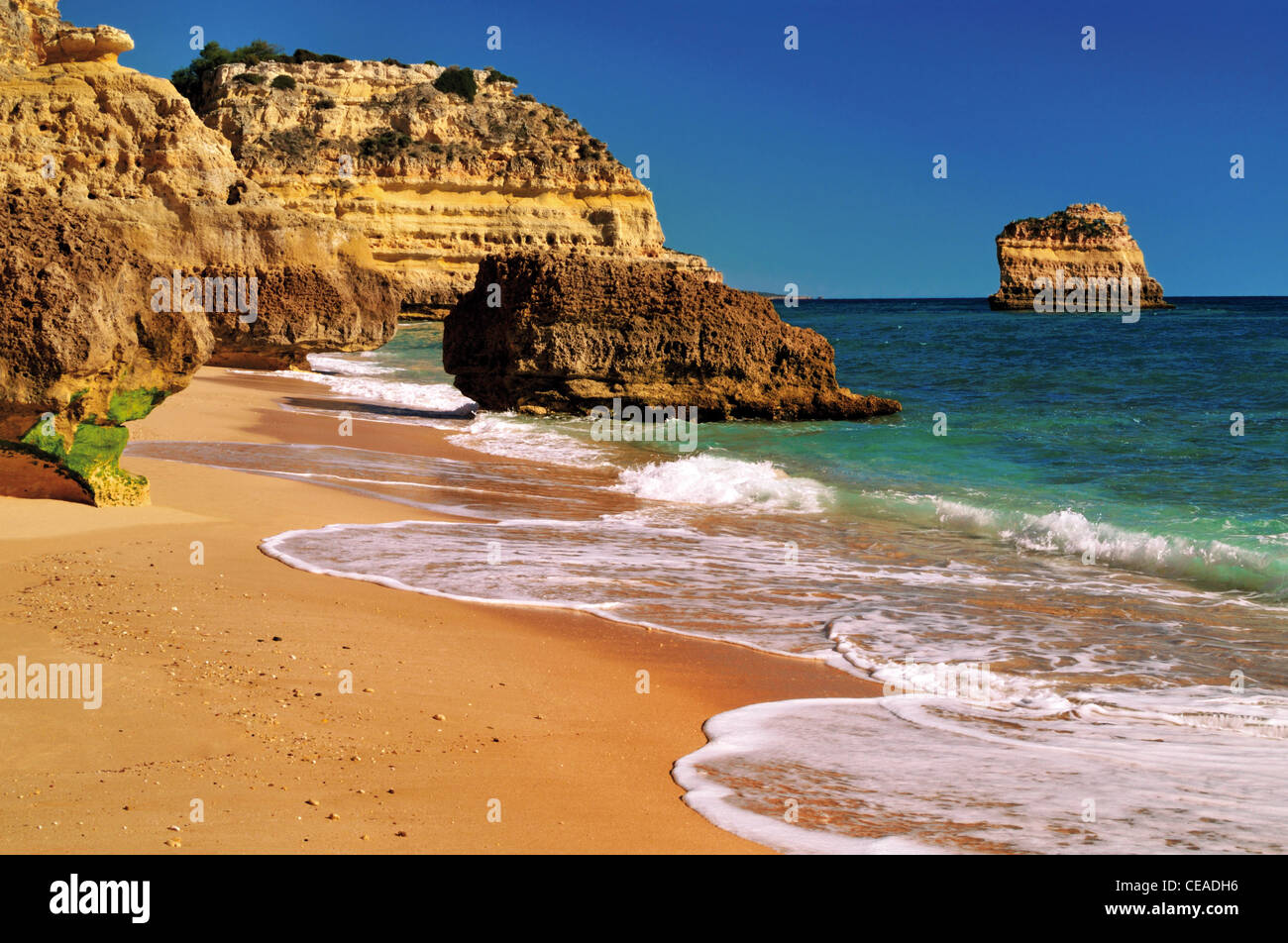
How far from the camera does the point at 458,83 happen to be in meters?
54.7

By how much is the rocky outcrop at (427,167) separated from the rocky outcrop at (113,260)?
101 ft

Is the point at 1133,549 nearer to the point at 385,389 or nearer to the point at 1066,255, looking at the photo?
the point at 385,389

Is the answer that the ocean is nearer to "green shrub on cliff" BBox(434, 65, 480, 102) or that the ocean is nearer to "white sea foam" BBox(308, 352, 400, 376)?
"white sea foam" BBox(308, 352, 400, 376)

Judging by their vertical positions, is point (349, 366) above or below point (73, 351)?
above

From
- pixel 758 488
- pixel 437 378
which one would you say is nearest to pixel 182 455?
pixel 758 488

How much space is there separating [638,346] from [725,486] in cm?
608

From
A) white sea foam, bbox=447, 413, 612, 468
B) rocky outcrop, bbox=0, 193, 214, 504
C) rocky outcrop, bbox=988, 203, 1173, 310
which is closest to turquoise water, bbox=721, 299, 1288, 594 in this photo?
white sea foam, bbox=447, 413, 612, 468

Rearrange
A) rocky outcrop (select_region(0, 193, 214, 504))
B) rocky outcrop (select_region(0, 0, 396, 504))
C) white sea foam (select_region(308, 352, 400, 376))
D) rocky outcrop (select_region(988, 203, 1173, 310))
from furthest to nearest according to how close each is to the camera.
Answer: rocky outcrop (select_region(988, 203, 1173, 310)), white sea foam (select_region(308, 352, 400, 376)), rocky outcrop (select_region(0, 0, 396, 504)), rocky outcrop (select_region(0, 193, 214, 504))

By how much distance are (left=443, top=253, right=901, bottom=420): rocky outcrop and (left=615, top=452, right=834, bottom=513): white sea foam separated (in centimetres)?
462

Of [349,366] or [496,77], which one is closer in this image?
[349,366]

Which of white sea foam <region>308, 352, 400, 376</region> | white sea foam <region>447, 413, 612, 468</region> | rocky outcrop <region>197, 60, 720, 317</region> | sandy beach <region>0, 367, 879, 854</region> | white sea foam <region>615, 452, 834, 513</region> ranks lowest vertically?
sandy beach <region>0, 367, 879, 854</region>

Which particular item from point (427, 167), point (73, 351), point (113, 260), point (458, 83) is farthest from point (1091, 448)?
point (458, 83)

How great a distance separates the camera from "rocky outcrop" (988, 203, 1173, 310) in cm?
9206

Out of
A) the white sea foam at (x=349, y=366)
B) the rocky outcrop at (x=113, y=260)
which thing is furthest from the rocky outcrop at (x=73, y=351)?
the white sea foam at (x=349, y=366)
